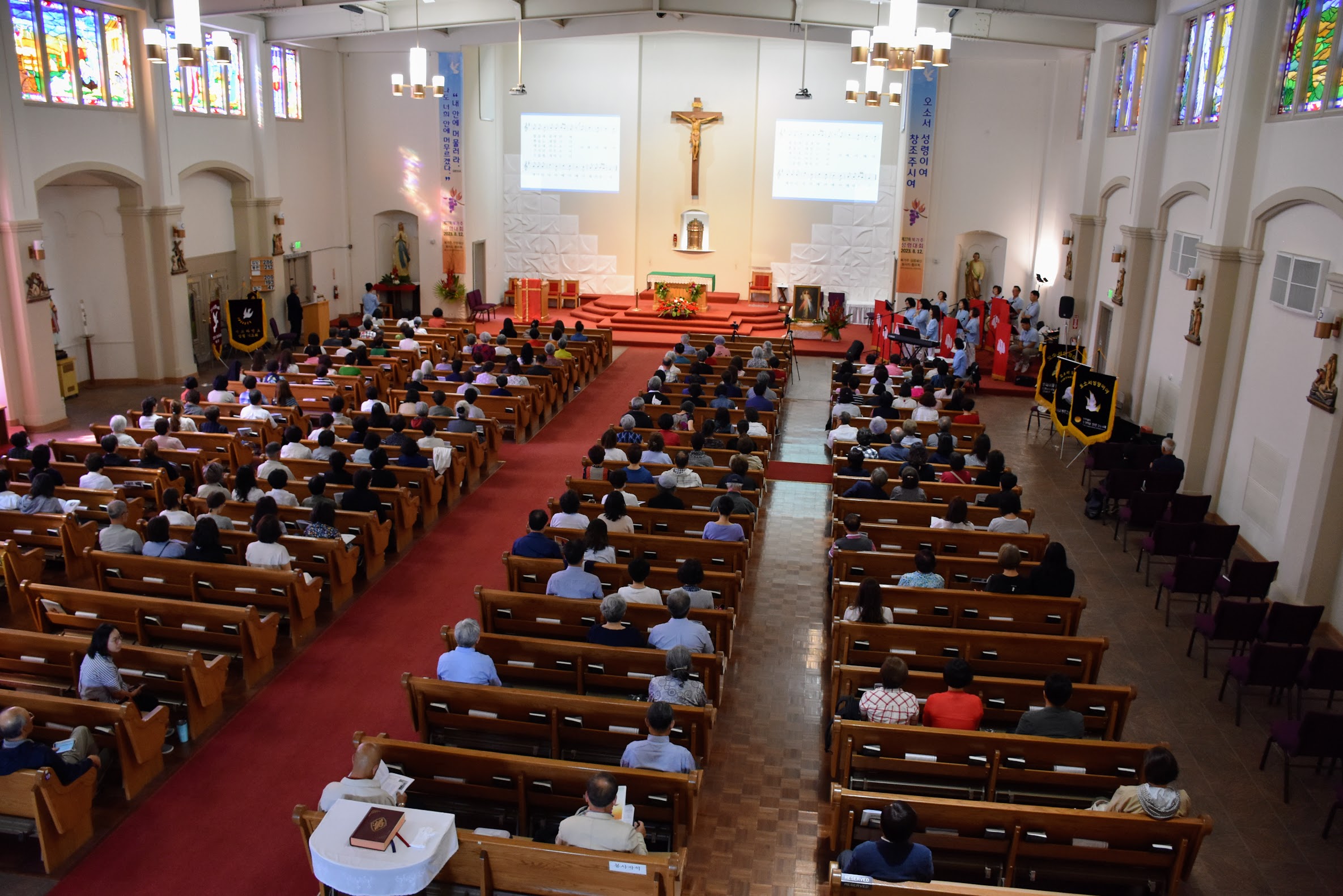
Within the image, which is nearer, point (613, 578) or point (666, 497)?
point (613, 578)

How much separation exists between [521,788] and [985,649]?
3180 mm

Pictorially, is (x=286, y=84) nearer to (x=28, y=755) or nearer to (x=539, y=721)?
(x=28, y=755)

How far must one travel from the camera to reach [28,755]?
5156 mm

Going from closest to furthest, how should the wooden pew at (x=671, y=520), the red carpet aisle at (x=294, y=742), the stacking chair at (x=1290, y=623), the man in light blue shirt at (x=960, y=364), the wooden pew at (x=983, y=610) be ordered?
1. the red carpet aisle at (x=294, y=742)
2. the wooden pew at (x=983, y=610)
3. the stacking chair at (x=1290, y=623)
4. the wooden pew at (x=671, y=520)
5. the man in light blue shirt at (x=960, y=364)

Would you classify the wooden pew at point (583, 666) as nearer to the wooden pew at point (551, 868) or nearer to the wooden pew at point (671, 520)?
the wooden pew at point (551, 868)

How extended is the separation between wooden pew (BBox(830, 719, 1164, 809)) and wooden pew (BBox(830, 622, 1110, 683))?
1.01 metres

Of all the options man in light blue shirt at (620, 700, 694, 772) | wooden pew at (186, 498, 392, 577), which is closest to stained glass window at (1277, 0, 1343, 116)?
man in light blue shirt at (620, 700, 694, 772)

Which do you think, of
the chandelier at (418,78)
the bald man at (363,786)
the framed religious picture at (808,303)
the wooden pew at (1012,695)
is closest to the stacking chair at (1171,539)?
the wooden pew at (1012,695)

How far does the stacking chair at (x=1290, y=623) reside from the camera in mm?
7500

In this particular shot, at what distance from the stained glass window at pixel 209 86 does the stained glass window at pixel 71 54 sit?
33.6 inches

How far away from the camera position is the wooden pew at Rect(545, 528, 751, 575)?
8.09m

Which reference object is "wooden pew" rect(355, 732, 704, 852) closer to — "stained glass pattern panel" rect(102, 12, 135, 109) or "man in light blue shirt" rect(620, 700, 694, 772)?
"man in light blue shirt" rect(620, 700, 694, 772)

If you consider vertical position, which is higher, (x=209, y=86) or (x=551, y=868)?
(x=209, y=86)

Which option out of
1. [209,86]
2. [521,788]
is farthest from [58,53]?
[521,788]
